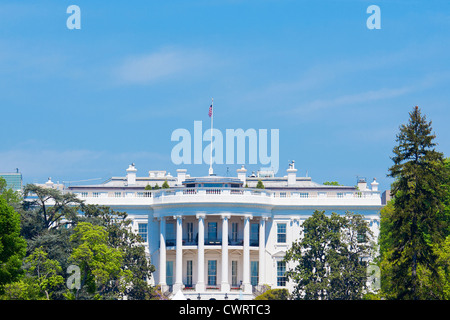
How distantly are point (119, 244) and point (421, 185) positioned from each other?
105 ft

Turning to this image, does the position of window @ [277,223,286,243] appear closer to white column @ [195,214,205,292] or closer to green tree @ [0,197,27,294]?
white column @ [195,214,205,292]

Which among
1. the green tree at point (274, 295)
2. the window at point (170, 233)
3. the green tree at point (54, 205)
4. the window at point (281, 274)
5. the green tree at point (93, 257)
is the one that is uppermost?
the green tree at point (54, 205)

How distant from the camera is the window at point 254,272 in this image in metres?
108

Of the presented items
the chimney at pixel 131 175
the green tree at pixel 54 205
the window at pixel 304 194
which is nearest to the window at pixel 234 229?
the window at pixel 304 194

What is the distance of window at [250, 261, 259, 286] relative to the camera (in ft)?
353

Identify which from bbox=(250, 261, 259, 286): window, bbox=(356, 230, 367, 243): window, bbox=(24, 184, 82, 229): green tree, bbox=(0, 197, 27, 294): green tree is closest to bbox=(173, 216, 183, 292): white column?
bbox=(250, 261, 259, 286): window

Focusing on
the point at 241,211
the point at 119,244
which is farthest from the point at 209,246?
the point at 119,244

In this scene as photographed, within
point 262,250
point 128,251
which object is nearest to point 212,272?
point 262,250

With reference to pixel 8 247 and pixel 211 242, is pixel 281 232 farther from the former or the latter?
pixel 8 247

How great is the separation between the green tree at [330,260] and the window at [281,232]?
35.8 feet

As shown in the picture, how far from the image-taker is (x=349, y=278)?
91438 millimetres

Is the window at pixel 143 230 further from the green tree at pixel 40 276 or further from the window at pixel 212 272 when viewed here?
the green tree at pixel 40 276

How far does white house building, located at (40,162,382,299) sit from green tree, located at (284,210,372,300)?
9586 mm
